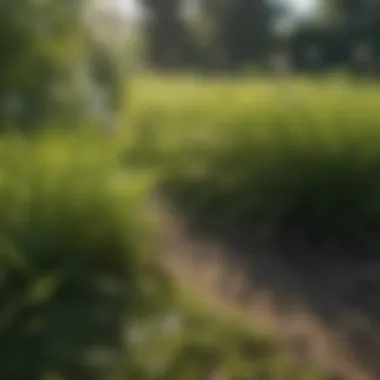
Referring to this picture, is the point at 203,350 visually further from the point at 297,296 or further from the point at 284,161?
the point at 284,161

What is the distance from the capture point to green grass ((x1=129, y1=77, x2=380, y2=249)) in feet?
7.71

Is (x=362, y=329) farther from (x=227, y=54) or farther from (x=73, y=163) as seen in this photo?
(x=227, y=54)

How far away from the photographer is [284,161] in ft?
8.27

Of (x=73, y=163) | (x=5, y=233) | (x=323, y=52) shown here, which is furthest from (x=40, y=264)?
(x=323, y=52)

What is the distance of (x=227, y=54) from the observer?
11.5 m

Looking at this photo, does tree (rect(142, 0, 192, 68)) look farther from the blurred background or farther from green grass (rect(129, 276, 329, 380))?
green grass (rect(129, 276, 329, 380))

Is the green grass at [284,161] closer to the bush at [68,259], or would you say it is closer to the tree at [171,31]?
the bush at [68,259]

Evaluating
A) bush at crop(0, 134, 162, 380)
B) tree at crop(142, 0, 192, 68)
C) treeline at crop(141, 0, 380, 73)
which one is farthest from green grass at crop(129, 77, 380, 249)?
tree at crop(142, 0, 192, 68)

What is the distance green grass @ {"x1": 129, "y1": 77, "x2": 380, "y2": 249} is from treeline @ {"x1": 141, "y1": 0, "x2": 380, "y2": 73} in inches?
201

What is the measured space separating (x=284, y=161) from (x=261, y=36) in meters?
8.94

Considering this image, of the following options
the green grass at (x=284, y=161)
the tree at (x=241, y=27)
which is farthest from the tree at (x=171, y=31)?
the green grass at (x=284, y=161)

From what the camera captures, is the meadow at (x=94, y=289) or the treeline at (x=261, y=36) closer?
the meadow at (x=94, y=289)

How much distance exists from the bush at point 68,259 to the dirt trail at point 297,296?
34 cm

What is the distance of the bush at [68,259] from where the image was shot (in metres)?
1.35
